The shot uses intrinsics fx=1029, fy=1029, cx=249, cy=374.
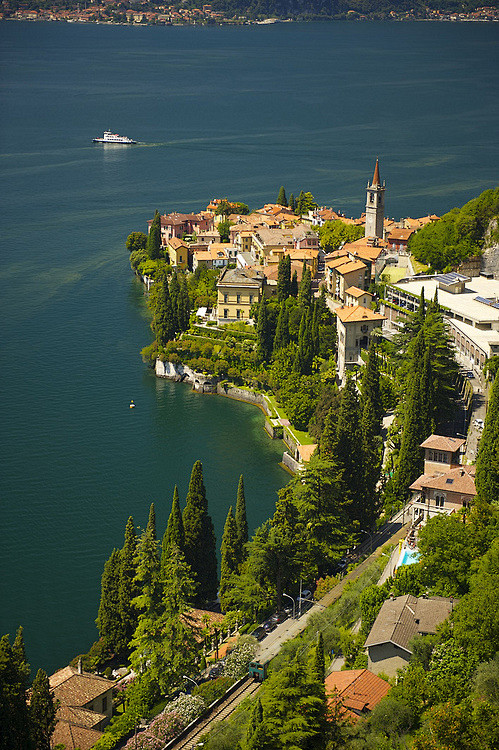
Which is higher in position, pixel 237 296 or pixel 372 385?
pixel 372 385

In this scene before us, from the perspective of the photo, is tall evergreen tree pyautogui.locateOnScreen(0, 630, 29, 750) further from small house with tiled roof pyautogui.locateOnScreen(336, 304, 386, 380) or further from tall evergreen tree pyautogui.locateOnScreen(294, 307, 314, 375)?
small house with tiled roof pyautogui.locateOnScreen(336, 304, 386, 380)

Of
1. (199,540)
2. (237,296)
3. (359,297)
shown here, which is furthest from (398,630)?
(237,296)

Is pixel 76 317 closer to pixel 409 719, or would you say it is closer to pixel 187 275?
pixel 187 275

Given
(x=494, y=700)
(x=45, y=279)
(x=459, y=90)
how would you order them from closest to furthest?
(x=494, y=700) < (x=45, y=279) < (x=459, y=90)

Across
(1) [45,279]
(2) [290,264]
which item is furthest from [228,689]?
(1) [45,279]

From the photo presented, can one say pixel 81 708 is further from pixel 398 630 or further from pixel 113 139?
pixel 113 139

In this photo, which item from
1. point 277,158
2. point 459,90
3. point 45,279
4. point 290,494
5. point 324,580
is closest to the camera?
point 324,580
